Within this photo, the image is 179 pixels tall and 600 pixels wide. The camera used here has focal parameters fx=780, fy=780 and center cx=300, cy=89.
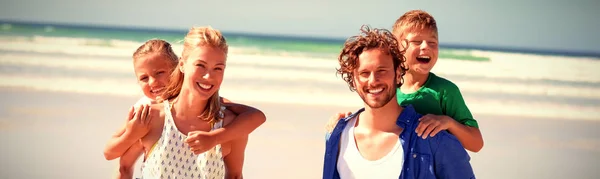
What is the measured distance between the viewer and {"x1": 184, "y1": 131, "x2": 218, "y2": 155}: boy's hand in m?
3.45

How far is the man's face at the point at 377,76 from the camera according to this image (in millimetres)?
3500

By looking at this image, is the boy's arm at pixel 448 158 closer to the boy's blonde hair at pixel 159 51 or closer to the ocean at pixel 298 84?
the boy's blonde hair at pixel 159 51

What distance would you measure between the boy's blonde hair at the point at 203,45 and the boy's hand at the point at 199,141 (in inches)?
6.7

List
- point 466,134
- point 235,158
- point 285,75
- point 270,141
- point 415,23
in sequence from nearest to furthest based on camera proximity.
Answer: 1. point 466,134
2. point 235,158
3. point 415,23
4. point 270,141
5. point 285,75

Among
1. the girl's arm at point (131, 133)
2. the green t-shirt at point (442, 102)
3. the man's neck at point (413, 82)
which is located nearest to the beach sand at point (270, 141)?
the girl's arm at point (131, 133)

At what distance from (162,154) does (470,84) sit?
12548mm

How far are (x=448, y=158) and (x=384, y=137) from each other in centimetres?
30

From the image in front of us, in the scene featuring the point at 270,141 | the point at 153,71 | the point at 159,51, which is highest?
the point at 159,51

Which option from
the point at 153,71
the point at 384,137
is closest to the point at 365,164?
the point at 384,137

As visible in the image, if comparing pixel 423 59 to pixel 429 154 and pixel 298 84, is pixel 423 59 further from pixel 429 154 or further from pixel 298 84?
pixel 298 84

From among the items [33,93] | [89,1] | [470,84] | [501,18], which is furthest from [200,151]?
[89,1]

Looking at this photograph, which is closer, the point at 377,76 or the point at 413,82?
the point at 377,76

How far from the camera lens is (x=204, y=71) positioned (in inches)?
140

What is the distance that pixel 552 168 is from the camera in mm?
7551
